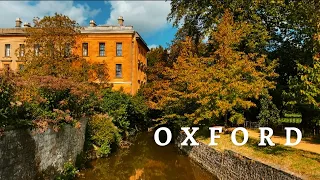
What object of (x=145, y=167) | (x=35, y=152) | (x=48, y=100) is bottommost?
(x=145, y=167)

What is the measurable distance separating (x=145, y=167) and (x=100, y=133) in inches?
133

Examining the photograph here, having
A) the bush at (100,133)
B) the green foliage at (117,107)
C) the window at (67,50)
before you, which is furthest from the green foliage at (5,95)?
the window at (67,50)

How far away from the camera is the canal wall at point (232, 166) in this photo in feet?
34.1

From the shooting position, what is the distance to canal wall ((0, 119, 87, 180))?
8938mm

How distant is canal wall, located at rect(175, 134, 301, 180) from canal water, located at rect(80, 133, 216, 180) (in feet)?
1.57

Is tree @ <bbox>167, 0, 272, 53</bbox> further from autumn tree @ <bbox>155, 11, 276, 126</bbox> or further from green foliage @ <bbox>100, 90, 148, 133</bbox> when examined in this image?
green foliage @ <bbox>100, 90, 148, 133</bbox>

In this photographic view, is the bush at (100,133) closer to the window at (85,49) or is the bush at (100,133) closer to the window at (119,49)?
the window at (119,49)

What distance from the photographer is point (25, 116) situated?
10.7 m

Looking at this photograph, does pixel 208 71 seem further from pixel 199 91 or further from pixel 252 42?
pixel 252 42

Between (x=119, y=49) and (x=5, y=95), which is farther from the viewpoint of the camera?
(x=119, y=49)

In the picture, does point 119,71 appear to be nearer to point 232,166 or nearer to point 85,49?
point 85,49

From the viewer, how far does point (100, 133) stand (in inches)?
737

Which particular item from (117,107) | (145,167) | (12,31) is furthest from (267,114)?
(12,31)

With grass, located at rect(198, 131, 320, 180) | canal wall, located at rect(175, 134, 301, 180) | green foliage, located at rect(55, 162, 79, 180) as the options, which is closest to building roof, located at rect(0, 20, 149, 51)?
canal wall, located at rect(175, 134, 301, 180)
